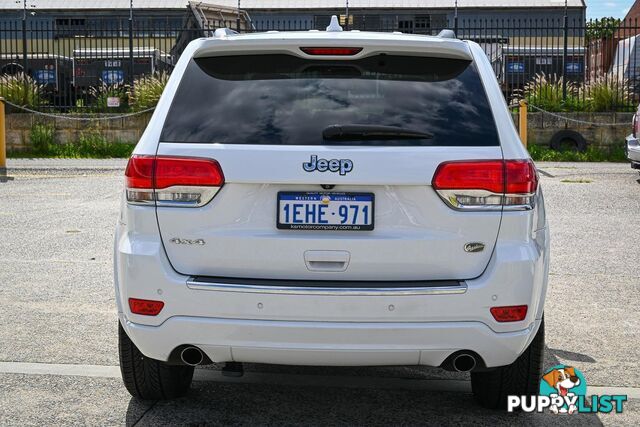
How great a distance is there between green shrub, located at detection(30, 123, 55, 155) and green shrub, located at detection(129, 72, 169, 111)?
1.93 metres

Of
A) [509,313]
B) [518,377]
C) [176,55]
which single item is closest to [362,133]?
[509,313]

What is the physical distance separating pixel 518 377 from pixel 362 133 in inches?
52.1

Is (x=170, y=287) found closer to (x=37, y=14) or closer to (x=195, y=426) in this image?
(x=195, y=426)

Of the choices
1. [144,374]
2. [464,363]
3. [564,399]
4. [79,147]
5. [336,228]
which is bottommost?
[564,399]

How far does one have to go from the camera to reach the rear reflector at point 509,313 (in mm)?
3607

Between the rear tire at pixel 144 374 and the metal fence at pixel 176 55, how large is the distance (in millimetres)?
17076

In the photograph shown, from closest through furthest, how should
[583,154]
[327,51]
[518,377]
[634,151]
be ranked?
[327,51] → [518,377] → [634,151] → [583,154]

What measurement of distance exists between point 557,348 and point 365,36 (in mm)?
2303

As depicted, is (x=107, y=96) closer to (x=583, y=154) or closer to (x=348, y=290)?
(x=583, y=154)

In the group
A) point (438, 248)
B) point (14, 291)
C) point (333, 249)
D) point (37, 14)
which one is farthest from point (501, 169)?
point (37, 14)

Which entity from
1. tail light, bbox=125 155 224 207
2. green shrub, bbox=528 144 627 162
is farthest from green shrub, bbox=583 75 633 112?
tail light, bbox=125 155 224 207

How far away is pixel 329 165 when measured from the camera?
3596 mm

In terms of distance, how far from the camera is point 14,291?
6.71 metres

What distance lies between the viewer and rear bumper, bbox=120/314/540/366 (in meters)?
3.54
